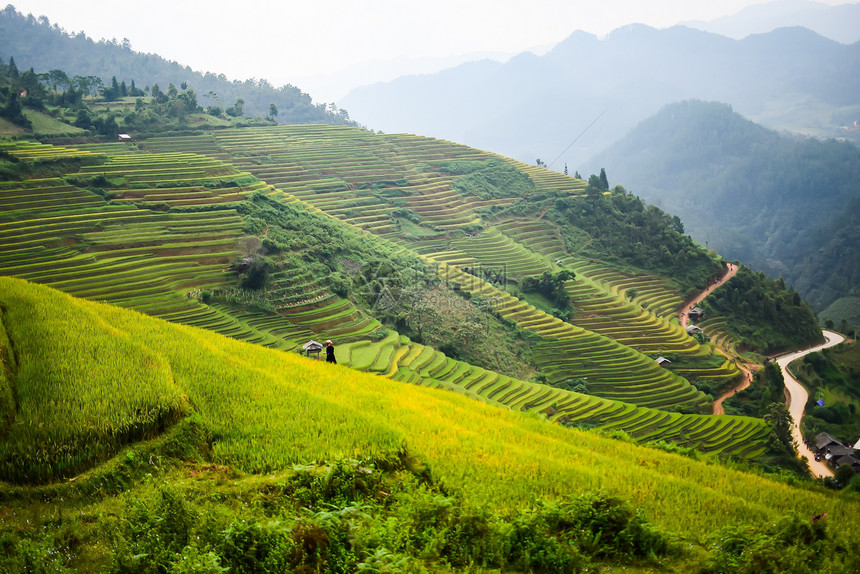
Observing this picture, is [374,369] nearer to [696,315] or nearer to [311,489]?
[311,489]

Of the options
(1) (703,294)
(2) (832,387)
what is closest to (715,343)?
(2) (832,387)

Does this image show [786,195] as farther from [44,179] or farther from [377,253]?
[44,179]

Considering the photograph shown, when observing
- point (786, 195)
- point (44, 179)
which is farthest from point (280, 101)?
point (786, 195)

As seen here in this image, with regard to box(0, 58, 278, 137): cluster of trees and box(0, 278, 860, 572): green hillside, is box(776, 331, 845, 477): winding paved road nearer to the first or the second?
box(0, 278, 860, 572): green hillside

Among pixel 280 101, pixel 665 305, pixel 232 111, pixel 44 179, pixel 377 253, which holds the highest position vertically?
pixel 280 101

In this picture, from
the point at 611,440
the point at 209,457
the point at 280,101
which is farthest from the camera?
the point at 280,101

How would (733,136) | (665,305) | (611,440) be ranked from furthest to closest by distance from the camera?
(733,136) → (665,305) → (611,440)

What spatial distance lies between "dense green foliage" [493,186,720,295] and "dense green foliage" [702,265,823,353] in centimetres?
244

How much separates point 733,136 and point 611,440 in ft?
496

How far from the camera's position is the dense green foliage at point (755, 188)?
71.3 meters

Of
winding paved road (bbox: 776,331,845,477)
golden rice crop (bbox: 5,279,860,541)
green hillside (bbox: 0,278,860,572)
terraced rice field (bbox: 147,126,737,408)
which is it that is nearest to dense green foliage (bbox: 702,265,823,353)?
winding paved road (bbox: 776,331,845,477)

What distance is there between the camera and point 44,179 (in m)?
24.9

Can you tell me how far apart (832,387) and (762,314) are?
292 inches

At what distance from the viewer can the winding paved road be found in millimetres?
21453
